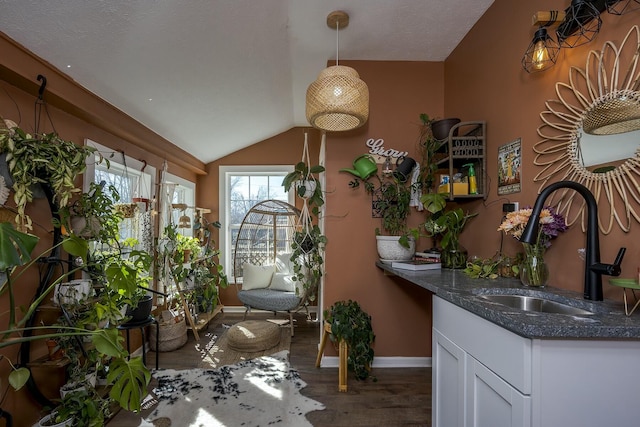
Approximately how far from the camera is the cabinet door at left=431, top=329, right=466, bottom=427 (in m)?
1.28

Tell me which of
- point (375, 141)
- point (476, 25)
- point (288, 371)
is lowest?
point (288, 371)

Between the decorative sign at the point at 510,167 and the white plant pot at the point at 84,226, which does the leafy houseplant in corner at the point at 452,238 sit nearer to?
the decorative sign at the point at 510,167

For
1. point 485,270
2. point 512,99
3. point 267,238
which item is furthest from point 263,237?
point 512,99

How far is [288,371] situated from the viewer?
2633 mm

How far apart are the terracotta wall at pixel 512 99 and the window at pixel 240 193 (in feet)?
8.97

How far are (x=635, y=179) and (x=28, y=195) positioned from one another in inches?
104

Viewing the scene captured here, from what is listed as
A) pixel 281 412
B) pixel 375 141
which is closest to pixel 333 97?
pixel 375 141

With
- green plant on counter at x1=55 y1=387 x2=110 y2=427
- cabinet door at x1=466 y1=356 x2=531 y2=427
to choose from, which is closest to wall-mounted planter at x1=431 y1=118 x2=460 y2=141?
cabinet door at x1=466 y1=356 x2=531 y2=427

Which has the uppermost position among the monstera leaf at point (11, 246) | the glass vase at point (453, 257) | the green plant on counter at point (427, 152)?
the green plant on counter at point (427, 152)

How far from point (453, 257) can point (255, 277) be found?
253cm

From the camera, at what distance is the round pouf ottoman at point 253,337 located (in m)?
3.04

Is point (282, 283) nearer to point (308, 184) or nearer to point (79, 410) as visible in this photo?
point (308, 184)

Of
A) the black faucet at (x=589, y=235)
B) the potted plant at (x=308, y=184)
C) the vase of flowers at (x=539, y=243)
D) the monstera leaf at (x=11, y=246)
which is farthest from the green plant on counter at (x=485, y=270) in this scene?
the monstera leaf at (x=11, y=246)

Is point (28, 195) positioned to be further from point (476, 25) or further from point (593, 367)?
point (476, 25)
